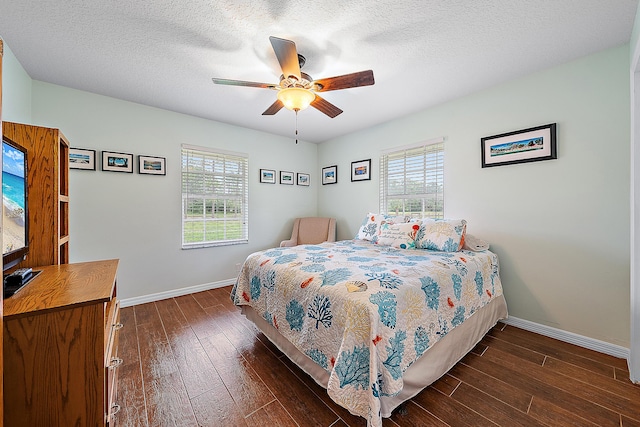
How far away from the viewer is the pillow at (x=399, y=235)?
106 inches

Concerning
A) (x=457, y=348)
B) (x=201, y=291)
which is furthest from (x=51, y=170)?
(x=457, y=348)

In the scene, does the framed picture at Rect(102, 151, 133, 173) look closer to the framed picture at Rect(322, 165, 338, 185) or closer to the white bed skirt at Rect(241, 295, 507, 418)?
the white bed skirt at Rect(241, 295, 507, 418)

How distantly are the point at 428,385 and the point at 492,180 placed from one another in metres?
2.08

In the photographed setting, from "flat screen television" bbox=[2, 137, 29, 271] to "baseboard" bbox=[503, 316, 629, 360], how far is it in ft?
12.3

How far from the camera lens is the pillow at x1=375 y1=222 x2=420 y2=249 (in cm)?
269

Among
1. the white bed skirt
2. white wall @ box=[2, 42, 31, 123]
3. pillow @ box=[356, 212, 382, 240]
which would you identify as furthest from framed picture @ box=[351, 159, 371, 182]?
white wall @ box=[2, 42, 31, 123]

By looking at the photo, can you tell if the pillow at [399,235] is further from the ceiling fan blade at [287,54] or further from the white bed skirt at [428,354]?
the ceiling fan blade at [287,54]

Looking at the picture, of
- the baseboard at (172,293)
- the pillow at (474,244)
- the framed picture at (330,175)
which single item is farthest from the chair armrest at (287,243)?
the pillow at (474,244)

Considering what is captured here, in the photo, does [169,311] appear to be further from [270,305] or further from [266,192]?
[266,192]

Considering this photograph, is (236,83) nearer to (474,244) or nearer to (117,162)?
(117,162)

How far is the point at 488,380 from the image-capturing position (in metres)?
1.73

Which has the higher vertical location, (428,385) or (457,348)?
(457,348)

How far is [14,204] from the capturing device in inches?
54.5

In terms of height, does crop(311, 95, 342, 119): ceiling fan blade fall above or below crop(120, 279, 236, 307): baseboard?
above
